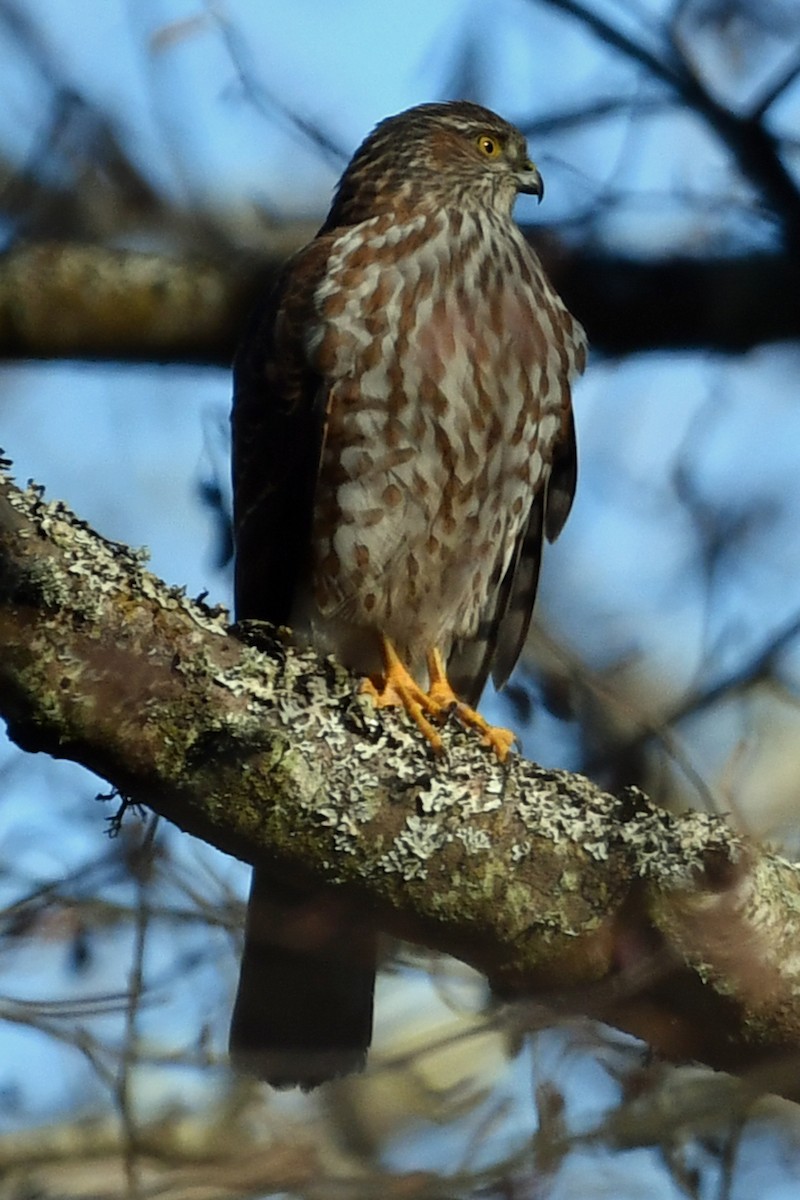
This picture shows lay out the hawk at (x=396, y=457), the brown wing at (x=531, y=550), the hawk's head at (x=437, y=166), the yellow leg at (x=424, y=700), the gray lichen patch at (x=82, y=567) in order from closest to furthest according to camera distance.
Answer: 1. the gray lichen patch at (x=82, y=567)
2. the yellow leg at (x=424, y=700)
3. the hawk at (x=396, y=457)
4. the brown wing at (x=531, y=550)
5. the hawk's head at (x=437, y=166)

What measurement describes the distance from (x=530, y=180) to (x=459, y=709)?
1.80 m

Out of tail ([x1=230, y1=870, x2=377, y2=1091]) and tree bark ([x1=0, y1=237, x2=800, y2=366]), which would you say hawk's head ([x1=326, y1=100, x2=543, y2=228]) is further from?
tail ([x1=230, y1=870, x2=377, y2=1091])

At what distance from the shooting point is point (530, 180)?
5.12 meters

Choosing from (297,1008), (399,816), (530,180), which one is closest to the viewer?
(399,816)

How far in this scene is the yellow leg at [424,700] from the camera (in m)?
3.74

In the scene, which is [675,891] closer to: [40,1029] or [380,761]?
[380,761]

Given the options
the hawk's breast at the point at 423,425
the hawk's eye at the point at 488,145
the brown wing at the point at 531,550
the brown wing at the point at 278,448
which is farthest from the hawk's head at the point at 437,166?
the brown wing at the point at 531,550

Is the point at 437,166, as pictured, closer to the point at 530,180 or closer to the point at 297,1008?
the point at 530,180

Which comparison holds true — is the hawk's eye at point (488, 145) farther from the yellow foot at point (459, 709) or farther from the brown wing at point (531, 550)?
the yellow foot at point (459, 709)

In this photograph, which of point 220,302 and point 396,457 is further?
point 220,302

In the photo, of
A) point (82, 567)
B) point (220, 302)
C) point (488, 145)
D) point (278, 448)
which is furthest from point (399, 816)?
point (488, 145)

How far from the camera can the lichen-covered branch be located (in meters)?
2.67

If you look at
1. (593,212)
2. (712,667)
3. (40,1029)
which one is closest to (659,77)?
(593,212)

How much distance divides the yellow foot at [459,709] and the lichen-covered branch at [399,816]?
293mm
